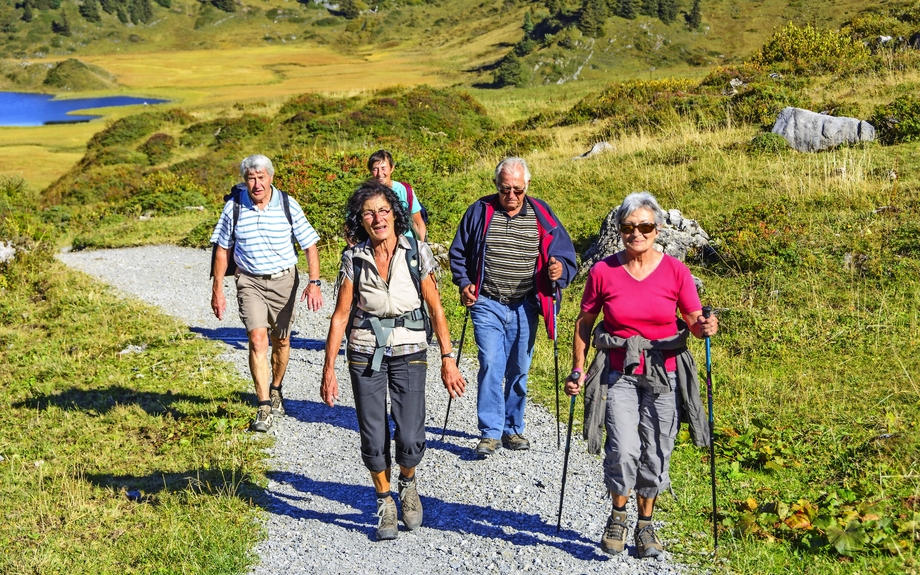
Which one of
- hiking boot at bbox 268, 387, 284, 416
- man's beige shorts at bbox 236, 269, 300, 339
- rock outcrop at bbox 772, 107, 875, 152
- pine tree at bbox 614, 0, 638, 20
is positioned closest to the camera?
man's beige shorts at bbox 236, 269, 300, 339

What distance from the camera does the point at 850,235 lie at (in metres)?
11.6

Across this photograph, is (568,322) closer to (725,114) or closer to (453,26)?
(725,114)

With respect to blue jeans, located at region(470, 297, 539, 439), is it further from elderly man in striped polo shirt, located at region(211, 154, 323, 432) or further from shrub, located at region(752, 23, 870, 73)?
shrub, located at region(752, 23, 870, 73)

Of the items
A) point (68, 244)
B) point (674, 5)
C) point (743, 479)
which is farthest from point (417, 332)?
point (674, 5)

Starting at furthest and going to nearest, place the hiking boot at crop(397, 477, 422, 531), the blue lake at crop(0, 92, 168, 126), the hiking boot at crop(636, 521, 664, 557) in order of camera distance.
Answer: the blue lake at crop(0, 92, 168, 126) < the hiking boot at crop(397, 477, 422, 531) < the hiking boot at crop(636, 521, 664, 557)

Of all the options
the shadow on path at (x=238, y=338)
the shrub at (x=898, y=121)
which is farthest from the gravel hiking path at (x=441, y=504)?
the shrub at (x=898, y=121)

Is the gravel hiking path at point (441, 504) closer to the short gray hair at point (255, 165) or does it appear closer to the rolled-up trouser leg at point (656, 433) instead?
the rolled-up trouser leg at point (656, 433)

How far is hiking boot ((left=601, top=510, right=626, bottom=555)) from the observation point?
5258mm

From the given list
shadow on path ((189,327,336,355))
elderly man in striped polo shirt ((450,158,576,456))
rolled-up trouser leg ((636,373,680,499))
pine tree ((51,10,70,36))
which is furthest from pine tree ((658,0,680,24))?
pine tree ((51,10,70,36))

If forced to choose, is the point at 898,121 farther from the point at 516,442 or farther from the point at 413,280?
the point at 413,280

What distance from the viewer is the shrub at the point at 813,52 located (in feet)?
74.5

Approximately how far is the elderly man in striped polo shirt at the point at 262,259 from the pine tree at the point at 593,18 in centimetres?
5776

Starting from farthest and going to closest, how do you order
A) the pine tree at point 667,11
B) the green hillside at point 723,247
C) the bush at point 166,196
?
the pine tree at point 667,11 < the bush at point 166,196 < the green hillside at point 723,247

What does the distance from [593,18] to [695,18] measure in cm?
754
